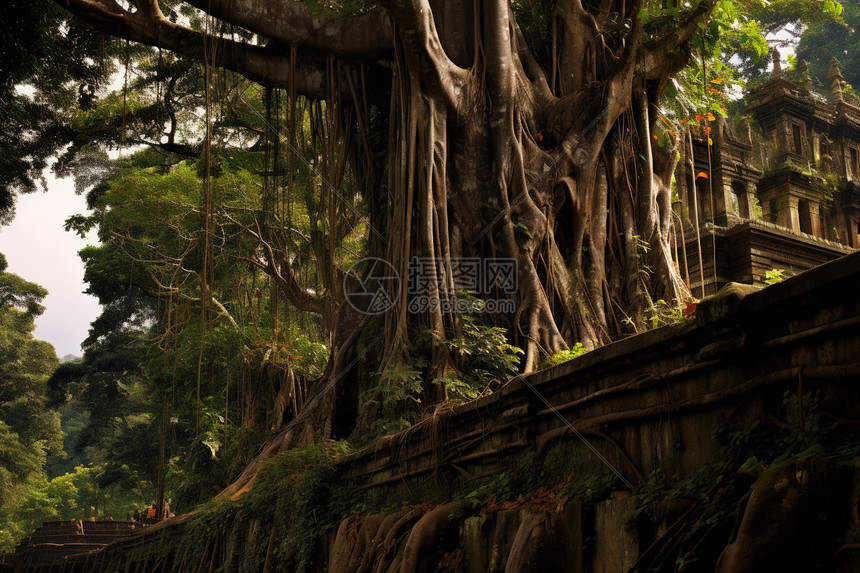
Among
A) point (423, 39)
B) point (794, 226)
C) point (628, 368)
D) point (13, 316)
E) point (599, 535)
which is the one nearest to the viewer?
point (599, 535)

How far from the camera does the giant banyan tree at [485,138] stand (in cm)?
676

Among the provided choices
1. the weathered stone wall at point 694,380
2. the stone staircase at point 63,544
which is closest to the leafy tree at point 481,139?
the weathered stone wall at point 694,380

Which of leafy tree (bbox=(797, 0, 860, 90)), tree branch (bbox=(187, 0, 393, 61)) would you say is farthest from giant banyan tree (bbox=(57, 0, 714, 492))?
leafy tree (bbox=(797, 0, 860, 90))

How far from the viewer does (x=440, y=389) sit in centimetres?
627

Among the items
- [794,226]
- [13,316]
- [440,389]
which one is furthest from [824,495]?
[13,316]

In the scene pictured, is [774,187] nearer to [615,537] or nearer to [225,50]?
[225,50]

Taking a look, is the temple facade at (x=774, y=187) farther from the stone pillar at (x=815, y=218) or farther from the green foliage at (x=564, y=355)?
the green foliage at (x=564, y=355)

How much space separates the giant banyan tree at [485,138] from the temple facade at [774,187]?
150 inches

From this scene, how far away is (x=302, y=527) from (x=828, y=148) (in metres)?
18.3

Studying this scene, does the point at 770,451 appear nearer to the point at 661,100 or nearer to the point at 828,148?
the point at 661,100

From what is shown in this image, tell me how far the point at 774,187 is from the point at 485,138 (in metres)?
11.8

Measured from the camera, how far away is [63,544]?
1889 cm

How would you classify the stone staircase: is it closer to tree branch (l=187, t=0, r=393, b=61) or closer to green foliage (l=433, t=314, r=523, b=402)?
tree branch (l=187, t=0, r=393, b=61)

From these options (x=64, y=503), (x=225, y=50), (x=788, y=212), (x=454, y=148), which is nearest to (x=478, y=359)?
(x=454, y=148)
